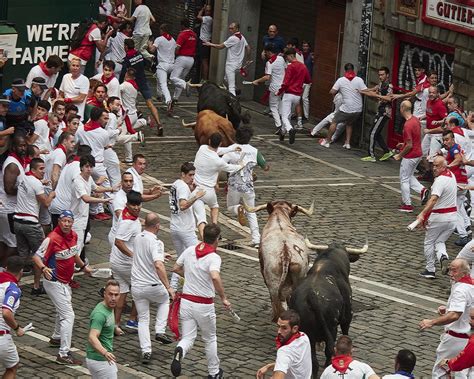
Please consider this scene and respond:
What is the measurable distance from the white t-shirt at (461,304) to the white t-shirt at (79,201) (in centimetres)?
602

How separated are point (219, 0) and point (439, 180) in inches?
615

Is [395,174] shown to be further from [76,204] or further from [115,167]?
[76,204]

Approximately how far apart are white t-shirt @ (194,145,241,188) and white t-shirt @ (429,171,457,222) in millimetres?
3172

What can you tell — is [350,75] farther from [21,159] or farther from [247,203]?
[21,159]

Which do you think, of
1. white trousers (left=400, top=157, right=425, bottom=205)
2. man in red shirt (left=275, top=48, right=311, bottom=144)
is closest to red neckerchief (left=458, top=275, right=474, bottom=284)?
white trousers (left=400, top=157, right=425, bottom=205)

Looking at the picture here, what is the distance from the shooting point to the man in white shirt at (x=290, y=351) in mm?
13984

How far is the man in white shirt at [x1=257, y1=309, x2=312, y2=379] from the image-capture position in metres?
14.0

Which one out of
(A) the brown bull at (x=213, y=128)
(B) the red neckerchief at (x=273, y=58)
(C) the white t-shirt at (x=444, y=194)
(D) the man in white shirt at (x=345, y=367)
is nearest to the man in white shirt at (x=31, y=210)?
(C) the white t-shirt at (x=444, y=194)

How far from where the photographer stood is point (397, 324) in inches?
735

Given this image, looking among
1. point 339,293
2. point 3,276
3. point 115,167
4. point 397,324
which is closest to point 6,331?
point 3,276

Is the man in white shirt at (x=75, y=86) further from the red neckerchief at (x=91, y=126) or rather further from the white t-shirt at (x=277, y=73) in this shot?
the white t-shirt at (x=277, y=73)

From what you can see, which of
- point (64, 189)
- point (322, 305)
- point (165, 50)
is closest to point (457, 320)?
point (322, 305)

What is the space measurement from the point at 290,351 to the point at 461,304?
251cm

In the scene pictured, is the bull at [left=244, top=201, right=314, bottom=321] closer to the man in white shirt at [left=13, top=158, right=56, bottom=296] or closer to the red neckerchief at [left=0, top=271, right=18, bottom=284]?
the man in white shirt at [left=13, top=158, right=56, bottom=296]
